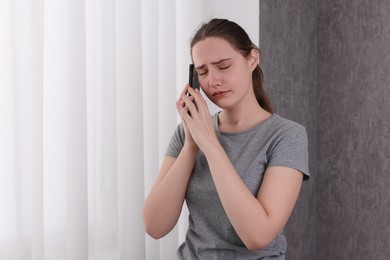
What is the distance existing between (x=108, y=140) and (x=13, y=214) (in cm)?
39

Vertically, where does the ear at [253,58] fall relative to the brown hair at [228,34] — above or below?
below

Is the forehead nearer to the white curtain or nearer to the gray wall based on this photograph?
the white curtain

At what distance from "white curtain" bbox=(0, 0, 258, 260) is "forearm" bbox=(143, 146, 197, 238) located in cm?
29

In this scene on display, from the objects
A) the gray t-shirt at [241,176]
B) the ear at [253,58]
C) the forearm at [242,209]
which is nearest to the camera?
the forearm at [242,209]

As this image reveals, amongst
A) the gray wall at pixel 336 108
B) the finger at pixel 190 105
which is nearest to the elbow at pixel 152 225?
the finger at pixel 190 105

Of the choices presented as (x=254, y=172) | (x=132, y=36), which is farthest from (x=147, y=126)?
(x=254, y=172)

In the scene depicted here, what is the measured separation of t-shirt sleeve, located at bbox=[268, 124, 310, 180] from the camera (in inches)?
47.4

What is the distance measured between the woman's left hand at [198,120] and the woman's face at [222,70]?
40 millimetres

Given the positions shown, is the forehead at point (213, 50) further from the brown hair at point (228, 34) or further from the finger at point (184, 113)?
the finger at point (184, 113)

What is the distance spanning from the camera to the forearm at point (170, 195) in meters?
1.29

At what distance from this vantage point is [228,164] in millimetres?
1178

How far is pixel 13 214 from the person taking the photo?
1.36 metres

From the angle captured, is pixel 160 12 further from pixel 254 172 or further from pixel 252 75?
pixel 254 172

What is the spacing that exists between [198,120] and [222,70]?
5.7 inches
